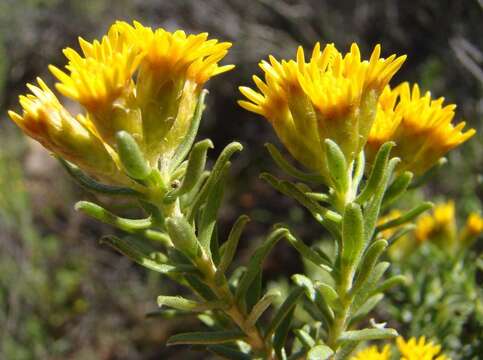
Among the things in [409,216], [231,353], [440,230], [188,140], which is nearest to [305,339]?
[231,353]

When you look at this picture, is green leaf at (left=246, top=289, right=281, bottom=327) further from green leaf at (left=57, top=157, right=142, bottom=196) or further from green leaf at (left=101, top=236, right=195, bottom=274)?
green leaf at (left=57, top=157, right=142, bottom=196)

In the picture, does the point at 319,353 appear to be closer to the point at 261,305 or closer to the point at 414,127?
the point at 261,305

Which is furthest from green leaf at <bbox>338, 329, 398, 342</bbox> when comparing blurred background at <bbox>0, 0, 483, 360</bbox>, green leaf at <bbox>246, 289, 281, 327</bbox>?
blurred background at <bbox>0, 0, 483, 360</bbox>

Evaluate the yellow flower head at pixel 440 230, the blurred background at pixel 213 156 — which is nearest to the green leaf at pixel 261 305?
Result: the yellow flower head at pixel 440 230

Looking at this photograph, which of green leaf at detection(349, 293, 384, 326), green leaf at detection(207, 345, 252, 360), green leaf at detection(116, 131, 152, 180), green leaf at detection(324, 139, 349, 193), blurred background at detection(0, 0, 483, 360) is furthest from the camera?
blurred background at detection(0, 0, 483, 360)

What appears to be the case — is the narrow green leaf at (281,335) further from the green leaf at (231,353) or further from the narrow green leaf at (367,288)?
the narrow green leaf at (367,288)
